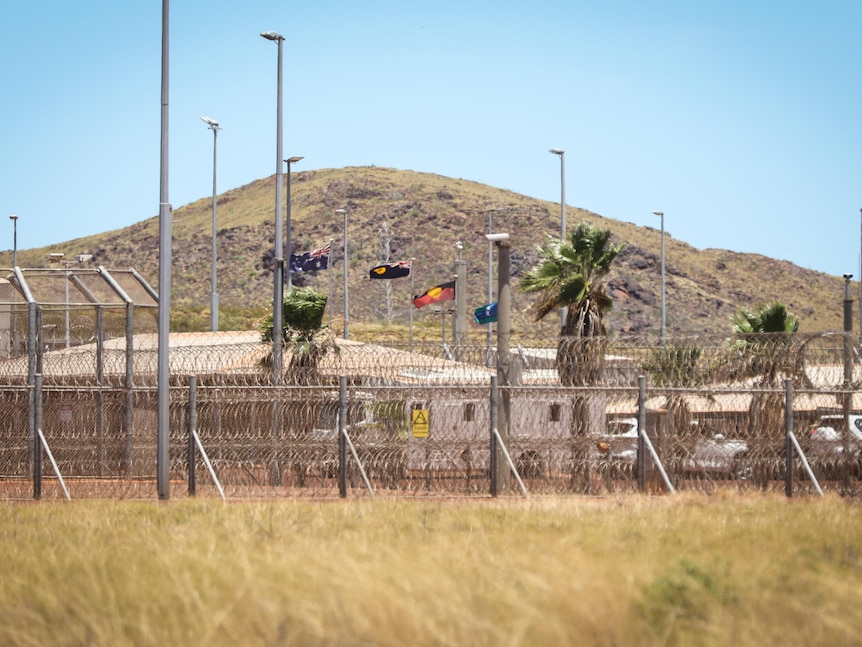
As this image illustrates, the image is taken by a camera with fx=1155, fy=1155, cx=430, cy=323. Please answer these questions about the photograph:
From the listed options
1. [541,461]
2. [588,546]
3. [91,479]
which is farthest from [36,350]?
[588,546]

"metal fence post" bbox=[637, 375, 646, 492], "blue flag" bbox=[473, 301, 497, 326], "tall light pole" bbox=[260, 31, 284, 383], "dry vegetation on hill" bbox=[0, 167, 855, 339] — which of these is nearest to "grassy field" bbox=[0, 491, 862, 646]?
"metal fence post" bbox=[637, 375, 646, 492]

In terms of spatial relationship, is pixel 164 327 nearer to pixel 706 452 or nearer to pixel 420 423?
pixel 420 423

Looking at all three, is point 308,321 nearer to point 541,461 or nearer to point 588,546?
point 541,461

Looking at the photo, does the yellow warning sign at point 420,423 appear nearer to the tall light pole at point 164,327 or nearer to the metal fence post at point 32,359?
the tall light pole at point 164,327

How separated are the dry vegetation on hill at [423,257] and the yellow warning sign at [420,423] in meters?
57.4

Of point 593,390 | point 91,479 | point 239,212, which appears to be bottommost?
point 91,479

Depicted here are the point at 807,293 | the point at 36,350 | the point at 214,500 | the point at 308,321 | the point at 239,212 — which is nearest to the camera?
the point at 214,500

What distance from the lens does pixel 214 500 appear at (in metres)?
15.8

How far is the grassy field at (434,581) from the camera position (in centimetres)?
695

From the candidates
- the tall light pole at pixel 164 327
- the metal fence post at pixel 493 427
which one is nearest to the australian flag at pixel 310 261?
the tall light pole at pixel 164 327

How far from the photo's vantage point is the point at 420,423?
54.8 ft

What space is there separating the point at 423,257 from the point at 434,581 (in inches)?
3634

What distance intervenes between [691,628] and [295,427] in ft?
35.8

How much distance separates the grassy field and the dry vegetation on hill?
62960 millimetres
